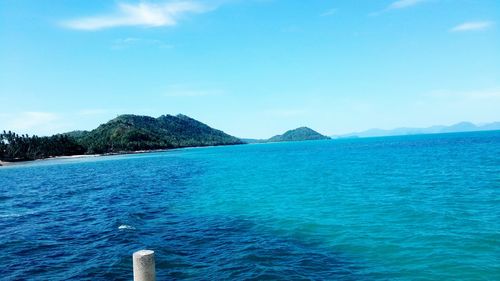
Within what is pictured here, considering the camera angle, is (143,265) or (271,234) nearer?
(143,265)

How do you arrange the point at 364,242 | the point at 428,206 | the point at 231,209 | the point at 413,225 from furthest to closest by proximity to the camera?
1. the point at 231,209
2. the point at 428,206
3. the point at 413,225
4. the point at 364,242

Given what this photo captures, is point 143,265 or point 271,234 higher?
point 143,265

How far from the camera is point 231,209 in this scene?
34.6m

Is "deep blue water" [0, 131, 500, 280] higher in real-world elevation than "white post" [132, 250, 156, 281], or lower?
lower

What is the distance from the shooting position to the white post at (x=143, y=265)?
9.79m

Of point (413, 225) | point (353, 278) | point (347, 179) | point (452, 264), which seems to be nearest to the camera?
point (353, 278)

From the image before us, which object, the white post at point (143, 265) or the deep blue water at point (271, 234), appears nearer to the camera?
the white post at point (143, 265)

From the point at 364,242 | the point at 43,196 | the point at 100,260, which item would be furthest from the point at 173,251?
the point at 43,196

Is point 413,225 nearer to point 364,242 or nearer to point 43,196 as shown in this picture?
point 364,242

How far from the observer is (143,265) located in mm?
9797

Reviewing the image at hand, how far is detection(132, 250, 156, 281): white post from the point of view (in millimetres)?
9789

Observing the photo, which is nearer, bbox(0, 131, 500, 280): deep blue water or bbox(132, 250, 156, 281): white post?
bbox(132, 250, 156, 281): white post

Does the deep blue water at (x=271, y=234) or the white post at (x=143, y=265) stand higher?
the white post at (x=143, y=265)

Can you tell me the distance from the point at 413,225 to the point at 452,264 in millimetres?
7532
